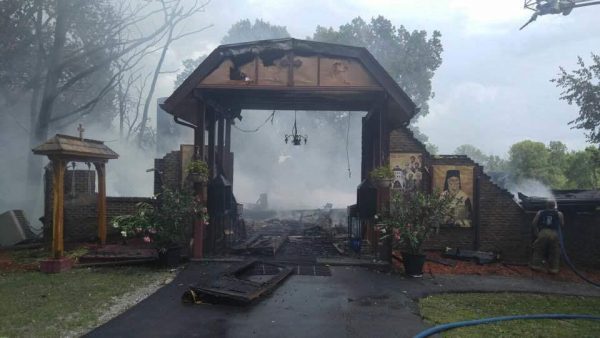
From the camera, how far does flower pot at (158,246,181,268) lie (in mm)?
9344

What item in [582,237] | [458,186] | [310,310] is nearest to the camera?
[310,310]

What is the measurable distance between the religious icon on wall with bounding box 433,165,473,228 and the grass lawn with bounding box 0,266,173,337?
8151 millimetres

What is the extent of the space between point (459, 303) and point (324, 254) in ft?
14.5

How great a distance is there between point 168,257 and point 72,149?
10.0 feet

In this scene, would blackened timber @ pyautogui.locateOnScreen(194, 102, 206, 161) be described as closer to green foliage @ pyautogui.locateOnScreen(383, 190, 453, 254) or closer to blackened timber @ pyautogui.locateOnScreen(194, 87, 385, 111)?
blackened timber @ pyautogui.locateOnScreen(194, 87, 385, 111)

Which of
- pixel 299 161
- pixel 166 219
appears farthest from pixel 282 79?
pixel 299 161

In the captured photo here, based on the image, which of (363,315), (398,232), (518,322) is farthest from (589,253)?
(363,315)

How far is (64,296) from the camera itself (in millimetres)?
7074

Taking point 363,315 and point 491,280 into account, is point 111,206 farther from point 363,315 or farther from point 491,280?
point 491,280

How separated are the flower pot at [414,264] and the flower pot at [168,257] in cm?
493

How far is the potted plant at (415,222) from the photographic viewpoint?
9312 millimetres

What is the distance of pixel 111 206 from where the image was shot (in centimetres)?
1270

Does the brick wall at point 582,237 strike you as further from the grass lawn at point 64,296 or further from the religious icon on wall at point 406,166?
the grass lawn at point 64,296

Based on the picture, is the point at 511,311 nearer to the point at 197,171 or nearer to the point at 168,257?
the point at 168,257
